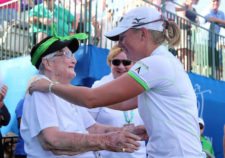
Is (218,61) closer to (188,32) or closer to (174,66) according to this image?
(188,32)

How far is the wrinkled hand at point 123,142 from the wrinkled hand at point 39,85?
592 mm

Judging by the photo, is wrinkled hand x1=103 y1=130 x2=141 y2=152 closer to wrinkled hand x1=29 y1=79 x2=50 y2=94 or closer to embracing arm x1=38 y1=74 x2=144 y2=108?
embracing arm x1=38 y1=74 x2=144 y2=108

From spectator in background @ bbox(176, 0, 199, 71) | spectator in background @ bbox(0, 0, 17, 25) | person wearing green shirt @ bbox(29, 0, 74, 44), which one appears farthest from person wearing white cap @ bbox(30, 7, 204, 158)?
spectator in background @ bbox(176, 0, 199, 71)

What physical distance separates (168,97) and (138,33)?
1.36 feet

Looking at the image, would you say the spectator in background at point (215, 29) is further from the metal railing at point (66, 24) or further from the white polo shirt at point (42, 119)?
the white polo shirt at point (42, 119)

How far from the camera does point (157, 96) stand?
8.43 ft

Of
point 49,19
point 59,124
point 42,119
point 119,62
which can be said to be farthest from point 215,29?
point 42,119

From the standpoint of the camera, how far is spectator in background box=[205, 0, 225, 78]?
9344 mm

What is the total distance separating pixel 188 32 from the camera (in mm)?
8898

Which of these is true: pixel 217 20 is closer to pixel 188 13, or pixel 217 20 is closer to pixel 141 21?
pixel 188 13

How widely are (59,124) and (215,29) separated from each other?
7404 mm

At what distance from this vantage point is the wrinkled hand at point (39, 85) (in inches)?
113

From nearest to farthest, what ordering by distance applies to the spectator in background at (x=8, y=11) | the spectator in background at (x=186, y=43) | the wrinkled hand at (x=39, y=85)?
the wrinkled hand at (x=39, y=85), the spectator in background at (x=8, y=11), the spectator in background at (x=186, y=43)

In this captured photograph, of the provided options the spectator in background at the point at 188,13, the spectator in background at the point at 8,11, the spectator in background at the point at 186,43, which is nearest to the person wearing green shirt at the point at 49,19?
the spectator in background at the point at 8,11
